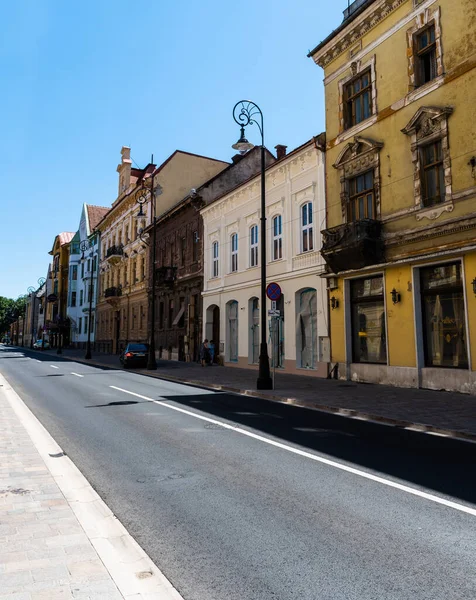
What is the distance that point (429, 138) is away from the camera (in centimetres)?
1471

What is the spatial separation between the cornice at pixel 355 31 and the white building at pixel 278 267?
373cm

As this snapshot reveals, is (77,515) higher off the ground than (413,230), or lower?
lower

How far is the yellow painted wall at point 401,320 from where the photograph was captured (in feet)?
49.4

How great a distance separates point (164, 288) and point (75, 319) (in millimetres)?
33647

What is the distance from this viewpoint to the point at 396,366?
15508 millimetres

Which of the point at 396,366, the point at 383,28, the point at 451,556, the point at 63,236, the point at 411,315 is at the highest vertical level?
the point at 63,236

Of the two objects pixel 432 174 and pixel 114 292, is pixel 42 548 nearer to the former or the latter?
pixel 432 174

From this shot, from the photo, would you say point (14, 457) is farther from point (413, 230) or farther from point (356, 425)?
point (413, 230)

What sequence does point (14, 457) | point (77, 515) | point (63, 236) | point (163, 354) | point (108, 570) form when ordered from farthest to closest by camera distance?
point (63, 236)
point (163, 354)
point (14, 457)
point (77, 515)
point (108, 570)

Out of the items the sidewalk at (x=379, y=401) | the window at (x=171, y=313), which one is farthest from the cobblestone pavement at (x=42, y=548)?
the window at (x=171, y=313)

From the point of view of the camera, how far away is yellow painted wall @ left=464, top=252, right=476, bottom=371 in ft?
42.7

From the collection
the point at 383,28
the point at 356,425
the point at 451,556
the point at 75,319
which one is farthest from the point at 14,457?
the point at 75,319

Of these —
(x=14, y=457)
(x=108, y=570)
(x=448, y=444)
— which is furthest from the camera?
(x=448, y=444)

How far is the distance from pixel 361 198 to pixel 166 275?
1918 cm
